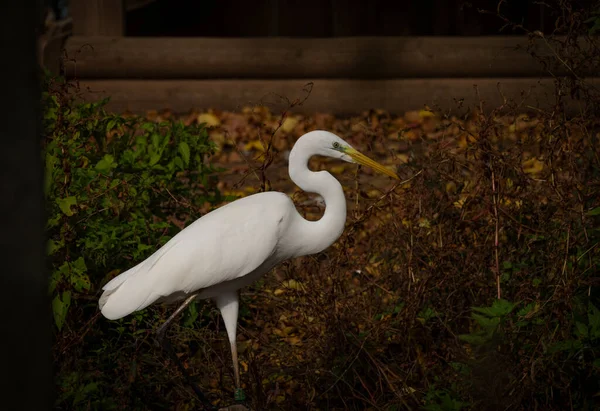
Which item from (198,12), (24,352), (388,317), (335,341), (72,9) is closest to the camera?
(24,352)

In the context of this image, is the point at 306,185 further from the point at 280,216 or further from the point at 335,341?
the point at 335,341

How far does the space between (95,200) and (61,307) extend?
562 millimetres

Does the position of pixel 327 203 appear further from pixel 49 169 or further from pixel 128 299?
pixel 49 169

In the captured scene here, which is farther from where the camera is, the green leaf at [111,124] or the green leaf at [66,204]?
the green leaf at [111,124]

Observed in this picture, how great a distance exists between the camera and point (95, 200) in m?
4.16

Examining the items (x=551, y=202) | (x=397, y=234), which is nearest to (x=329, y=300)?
(x=397, y=234)

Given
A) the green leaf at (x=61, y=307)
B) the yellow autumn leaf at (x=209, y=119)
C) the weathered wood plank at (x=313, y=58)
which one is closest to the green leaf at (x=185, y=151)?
the green leaf at (x=61, y=307)

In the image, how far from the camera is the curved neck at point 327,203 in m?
3.75

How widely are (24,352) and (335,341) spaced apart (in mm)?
2675

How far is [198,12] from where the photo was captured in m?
12.7

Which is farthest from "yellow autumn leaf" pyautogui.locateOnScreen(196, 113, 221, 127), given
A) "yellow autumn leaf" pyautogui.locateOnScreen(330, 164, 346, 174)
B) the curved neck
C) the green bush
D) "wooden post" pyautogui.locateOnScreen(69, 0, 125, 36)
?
the curved neck

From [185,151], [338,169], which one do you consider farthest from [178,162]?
[338,169]

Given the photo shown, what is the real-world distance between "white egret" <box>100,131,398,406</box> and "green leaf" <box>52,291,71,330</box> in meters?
0.25

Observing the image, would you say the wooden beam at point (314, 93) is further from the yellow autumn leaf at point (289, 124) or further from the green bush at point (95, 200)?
the green bush at point (95, 200)
